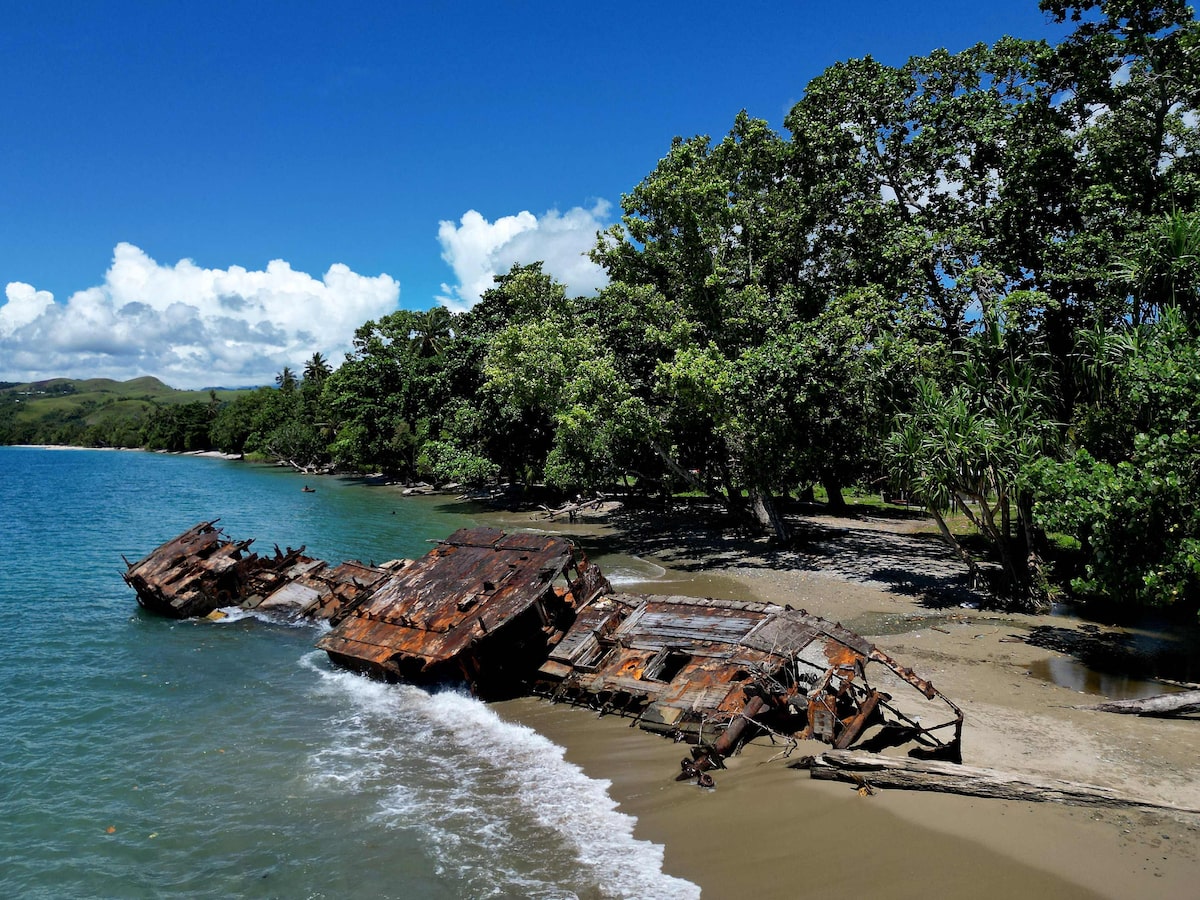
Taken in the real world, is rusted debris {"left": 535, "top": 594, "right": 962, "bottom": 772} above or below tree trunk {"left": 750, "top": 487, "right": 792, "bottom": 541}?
below

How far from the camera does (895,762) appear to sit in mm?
8094

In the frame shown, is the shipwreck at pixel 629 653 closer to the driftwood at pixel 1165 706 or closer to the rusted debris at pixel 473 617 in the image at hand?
the rusted debris at pixel 473 617

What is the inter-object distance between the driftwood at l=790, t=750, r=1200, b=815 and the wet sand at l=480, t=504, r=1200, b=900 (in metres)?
0.11

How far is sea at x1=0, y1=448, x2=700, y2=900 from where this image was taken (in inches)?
299

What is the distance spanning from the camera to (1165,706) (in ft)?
33.4

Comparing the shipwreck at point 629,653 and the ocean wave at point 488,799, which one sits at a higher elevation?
the shipwreck at point 629,653

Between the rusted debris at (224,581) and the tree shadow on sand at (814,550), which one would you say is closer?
the rusted debris at (224,581)

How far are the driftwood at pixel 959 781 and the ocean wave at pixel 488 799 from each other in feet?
8.27

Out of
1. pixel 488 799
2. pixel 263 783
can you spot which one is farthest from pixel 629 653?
pixel 263 783

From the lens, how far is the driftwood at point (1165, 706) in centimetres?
1008

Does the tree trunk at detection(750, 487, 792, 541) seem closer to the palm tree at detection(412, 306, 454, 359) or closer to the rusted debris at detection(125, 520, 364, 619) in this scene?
the rusted debris at detection(125, 520, 364, 619)

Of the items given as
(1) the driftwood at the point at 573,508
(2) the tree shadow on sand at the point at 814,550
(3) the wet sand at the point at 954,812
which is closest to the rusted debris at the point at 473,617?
(3) the wet sand at the point at 954,812

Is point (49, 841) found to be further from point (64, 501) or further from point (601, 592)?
point (64, 501)

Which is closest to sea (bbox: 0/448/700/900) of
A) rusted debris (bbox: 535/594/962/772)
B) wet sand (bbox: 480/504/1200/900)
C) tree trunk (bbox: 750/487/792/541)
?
wet sand (bbox: 480/504/1200/900)
